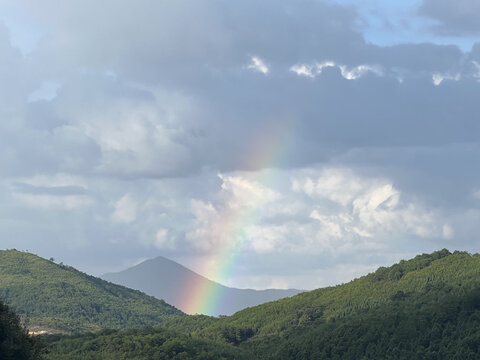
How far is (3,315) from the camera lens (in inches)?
5856

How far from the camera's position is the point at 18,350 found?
146 meters

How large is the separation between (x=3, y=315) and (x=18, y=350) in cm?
703
